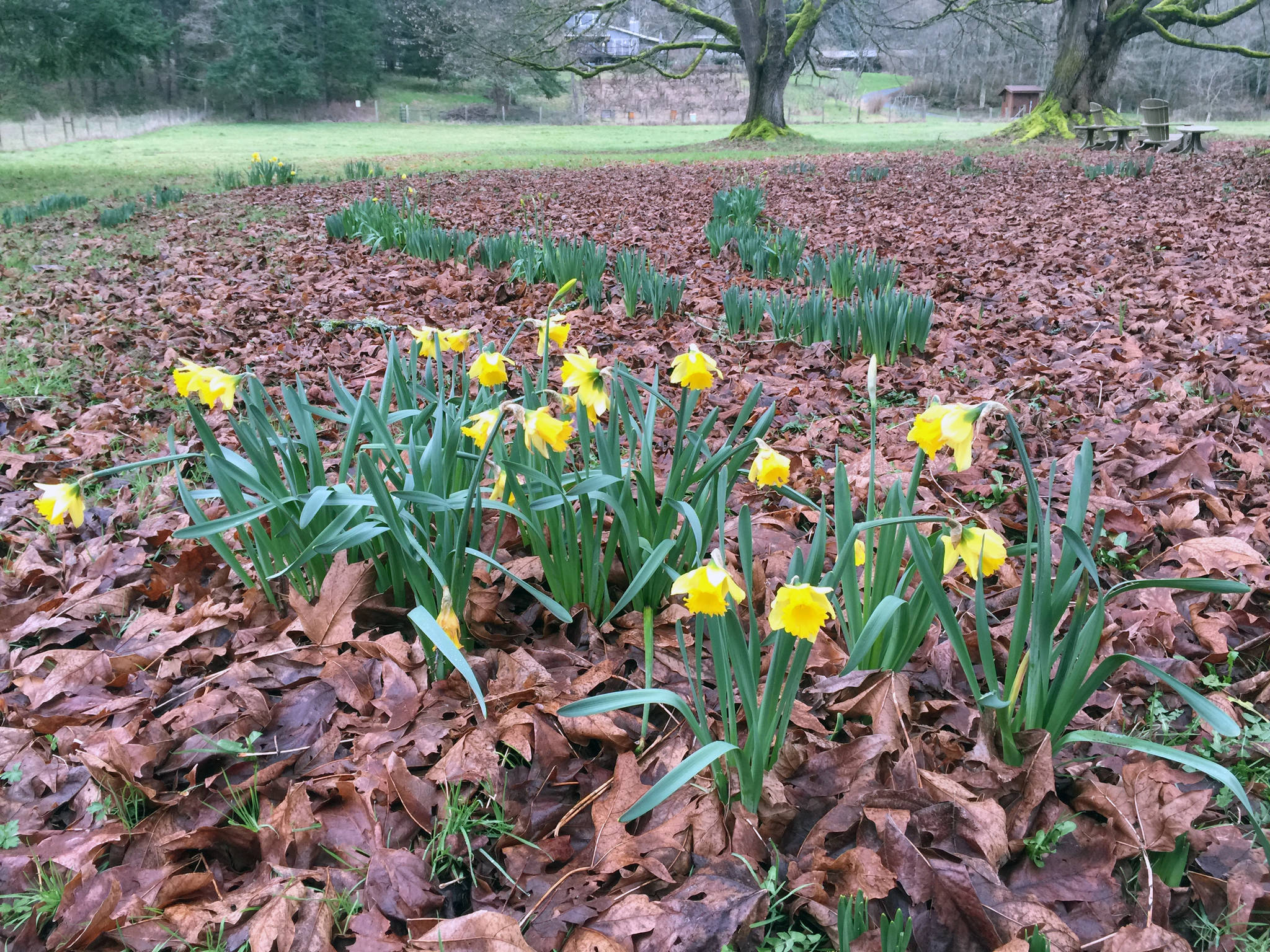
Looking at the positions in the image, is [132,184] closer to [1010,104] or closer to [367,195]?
[367,195]

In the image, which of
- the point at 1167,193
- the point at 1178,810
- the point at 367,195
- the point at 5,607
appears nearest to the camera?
the point at 1178,810

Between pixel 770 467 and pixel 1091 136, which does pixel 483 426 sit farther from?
pixel 1091 136

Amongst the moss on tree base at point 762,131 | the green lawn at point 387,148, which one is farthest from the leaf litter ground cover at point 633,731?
the moss on tree base at point 762,131

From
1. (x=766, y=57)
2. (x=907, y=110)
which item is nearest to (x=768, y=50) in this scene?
(x=766, y=57)

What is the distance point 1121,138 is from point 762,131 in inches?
332

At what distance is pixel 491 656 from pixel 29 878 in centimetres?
81

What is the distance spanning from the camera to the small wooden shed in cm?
3953

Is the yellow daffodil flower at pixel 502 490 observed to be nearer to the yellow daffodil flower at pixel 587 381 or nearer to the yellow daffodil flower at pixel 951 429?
the yellow daffodil flower at pixel 587 381

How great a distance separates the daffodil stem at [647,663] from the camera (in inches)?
54.9

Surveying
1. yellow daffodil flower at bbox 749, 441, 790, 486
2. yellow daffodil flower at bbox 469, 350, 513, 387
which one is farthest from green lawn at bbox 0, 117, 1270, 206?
yellow daffodil flower at bbox 749, 441, 790, 486

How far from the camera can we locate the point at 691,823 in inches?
49.0

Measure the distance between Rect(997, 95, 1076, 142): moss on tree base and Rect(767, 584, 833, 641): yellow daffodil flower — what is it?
19213mm

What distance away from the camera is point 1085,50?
55.6 ft

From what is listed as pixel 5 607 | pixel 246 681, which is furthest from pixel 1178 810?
pixel 5 607
